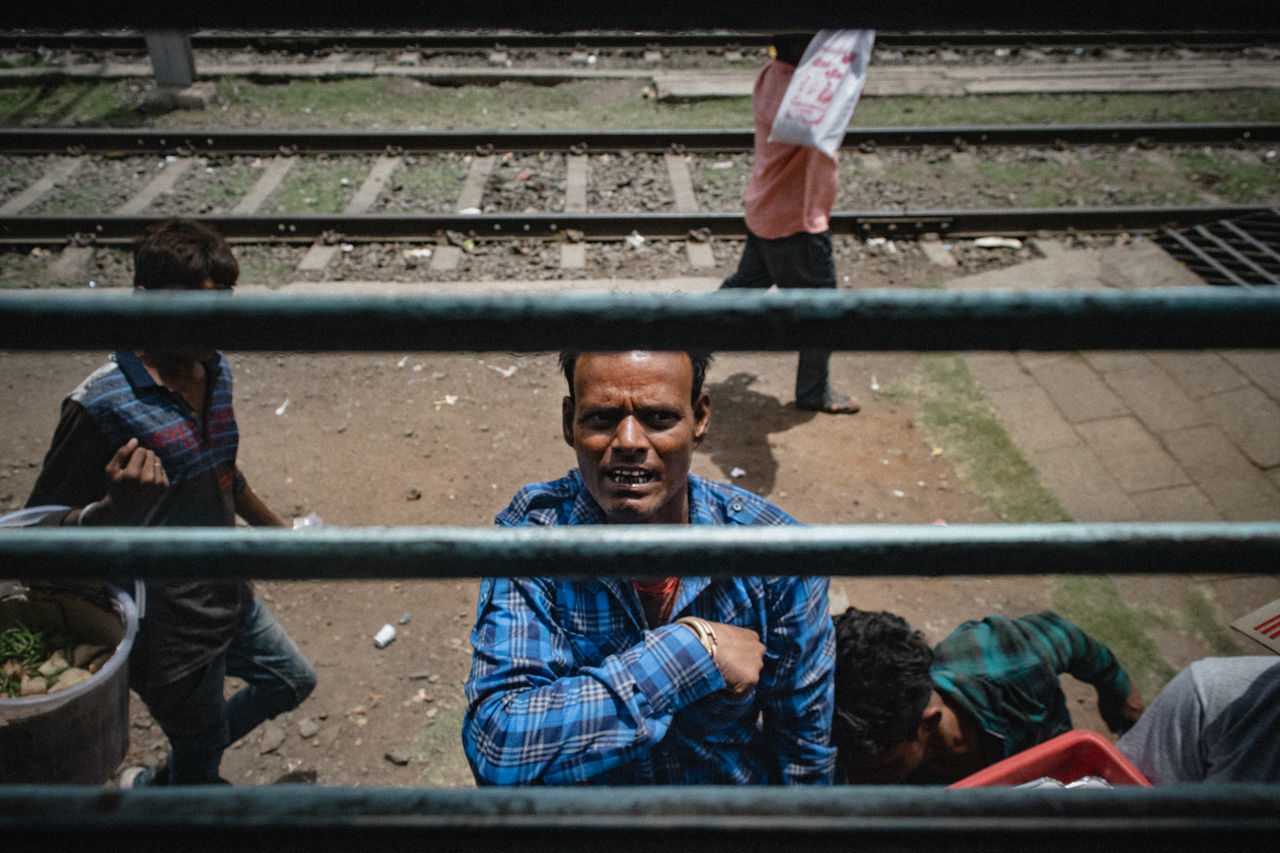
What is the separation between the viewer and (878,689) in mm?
2686

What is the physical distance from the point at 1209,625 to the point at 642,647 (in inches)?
161

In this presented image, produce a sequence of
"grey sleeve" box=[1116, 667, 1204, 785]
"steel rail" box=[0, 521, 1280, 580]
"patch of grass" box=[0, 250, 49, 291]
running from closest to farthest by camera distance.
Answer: "steel rail" box=[0, 521, 1280, 580] < "grey sleeve" box=[1116, 667, 1204, 785] < "patch of grass" box=[0, 250, 49, 291]

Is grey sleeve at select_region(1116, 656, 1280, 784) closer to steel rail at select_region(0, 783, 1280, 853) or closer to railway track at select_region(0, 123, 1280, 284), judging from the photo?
steel rail at select_region(0, 783, 1280, 853)

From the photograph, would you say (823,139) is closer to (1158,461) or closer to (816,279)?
(816,279)

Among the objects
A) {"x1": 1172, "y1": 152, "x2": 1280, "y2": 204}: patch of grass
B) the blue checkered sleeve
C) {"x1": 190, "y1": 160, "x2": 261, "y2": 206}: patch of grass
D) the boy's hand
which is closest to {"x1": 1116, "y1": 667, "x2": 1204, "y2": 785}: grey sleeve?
the blue checkered sleeve

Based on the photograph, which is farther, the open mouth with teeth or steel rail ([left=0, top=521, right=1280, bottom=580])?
the open mouth with teeth

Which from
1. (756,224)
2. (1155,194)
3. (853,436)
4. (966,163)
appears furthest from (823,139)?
(1155,194)

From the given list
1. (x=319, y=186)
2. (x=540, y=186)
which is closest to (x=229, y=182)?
(x=319, y=186)

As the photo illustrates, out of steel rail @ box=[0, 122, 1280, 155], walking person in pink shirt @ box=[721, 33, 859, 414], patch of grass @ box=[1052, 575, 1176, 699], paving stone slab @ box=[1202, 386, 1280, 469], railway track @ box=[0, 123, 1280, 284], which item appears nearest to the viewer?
patch of grass @ box=[1052, 575, 1176, 699]

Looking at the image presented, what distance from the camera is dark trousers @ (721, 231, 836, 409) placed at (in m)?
5.12

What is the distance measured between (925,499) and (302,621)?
384 cm

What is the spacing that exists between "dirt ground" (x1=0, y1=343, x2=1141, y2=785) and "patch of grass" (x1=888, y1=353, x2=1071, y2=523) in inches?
5.1

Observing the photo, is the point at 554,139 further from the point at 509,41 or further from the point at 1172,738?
the point at 1172,738

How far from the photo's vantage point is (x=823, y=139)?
4520 mm
